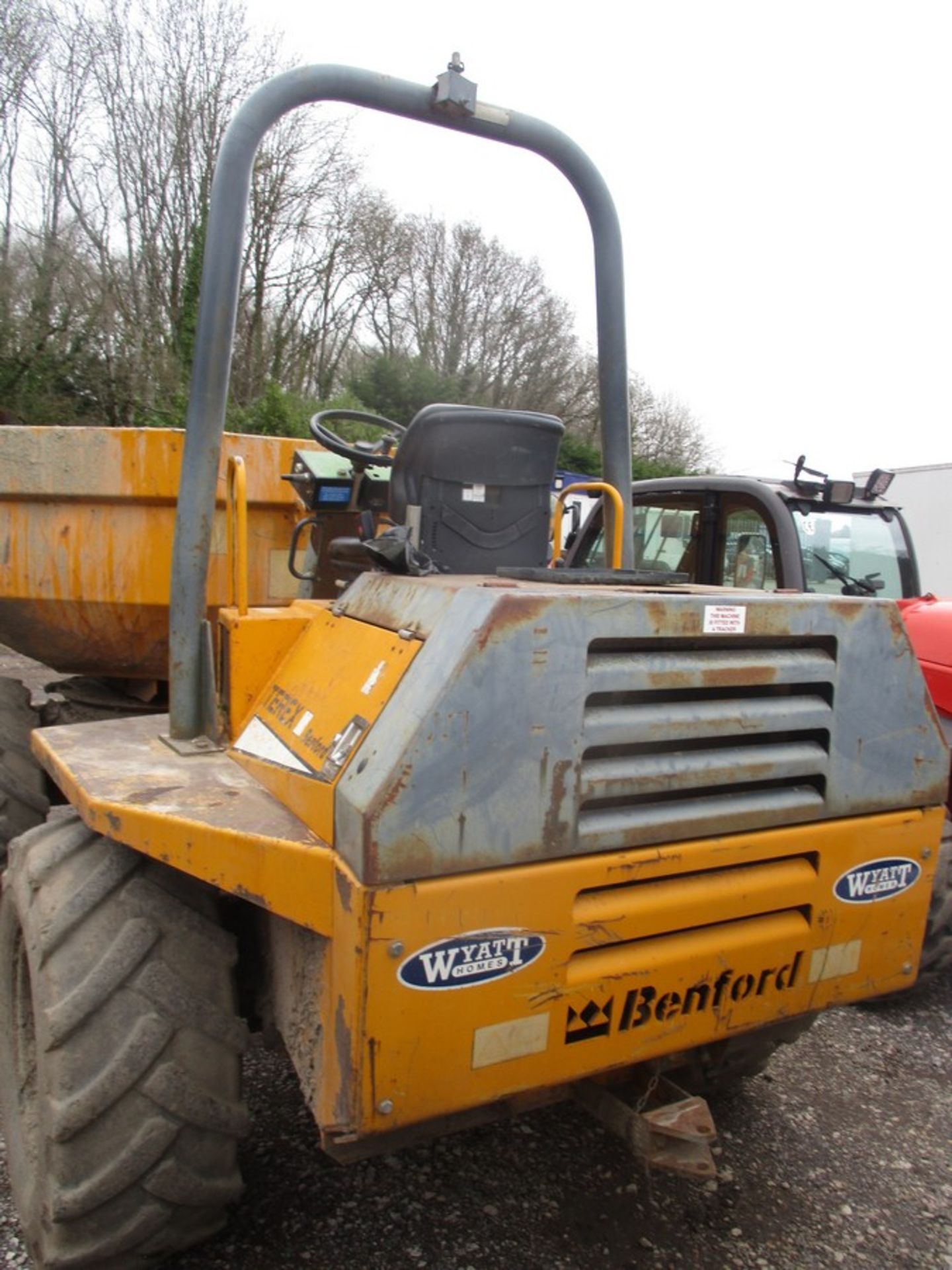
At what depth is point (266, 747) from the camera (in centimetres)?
223

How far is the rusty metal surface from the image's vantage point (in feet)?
5.57

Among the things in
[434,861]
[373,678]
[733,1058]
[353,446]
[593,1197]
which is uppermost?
[353,446]

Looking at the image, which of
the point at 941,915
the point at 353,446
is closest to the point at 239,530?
the point at 353,446

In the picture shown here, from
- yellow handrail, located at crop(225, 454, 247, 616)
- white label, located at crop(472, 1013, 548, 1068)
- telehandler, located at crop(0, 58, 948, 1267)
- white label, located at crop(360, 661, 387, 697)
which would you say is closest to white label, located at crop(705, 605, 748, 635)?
telehandler, located at crop(0, 58, 948, 1267)

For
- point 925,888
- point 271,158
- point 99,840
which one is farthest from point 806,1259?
point 271,158

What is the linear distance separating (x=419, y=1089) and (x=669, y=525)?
3.73 m

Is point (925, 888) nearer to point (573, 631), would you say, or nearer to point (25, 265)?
point (573, 631)

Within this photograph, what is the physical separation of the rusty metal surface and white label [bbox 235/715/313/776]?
31 centimetres

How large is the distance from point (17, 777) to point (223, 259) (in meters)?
2.05

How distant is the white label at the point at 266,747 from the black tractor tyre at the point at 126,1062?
323mm

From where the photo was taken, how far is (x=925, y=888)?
236cm

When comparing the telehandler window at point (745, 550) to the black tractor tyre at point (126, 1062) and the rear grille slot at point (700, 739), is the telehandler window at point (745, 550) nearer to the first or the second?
the rear grille slot at point (700, 739)

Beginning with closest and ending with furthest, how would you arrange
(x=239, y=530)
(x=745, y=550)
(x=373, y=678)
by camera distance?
(x=373, y=678) < (x=239, y=530) < (x=745, y=550)

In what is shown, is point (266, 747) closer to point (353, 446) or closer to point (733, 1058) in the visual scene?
point (353, 446)
